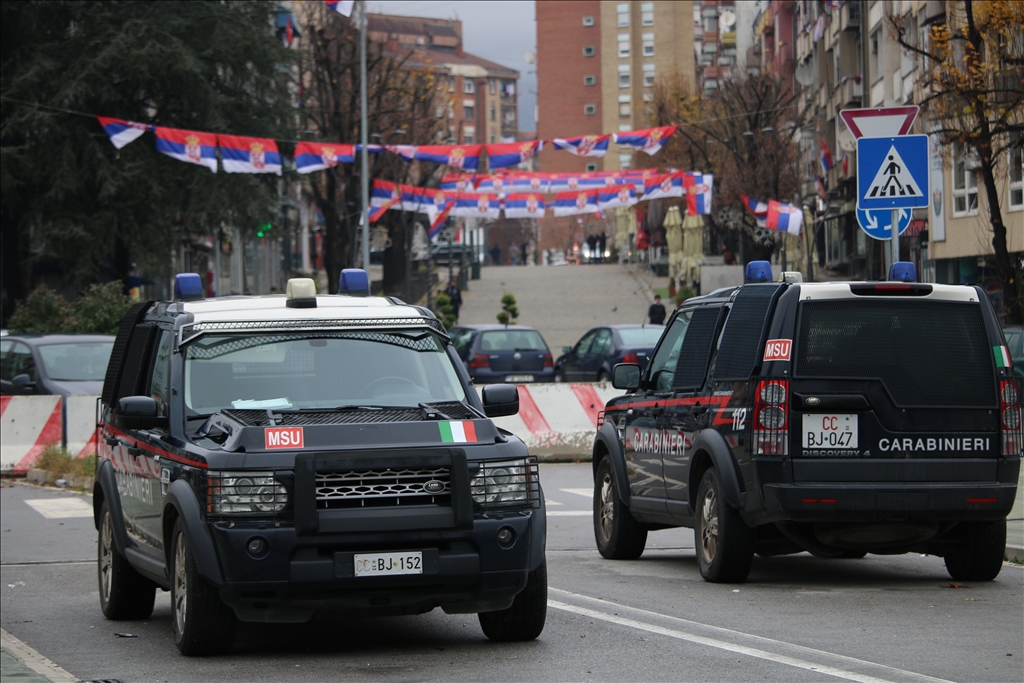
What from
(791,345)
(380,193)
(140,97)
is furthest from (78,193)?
(791,345)

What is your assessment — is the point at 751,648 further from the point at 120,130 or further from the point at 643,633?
the point at 120,130

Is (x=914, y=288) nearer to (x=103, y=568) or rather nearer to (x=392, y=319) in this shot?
(x=392, y=319)

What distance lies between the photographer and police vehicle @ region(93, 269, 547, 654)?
7.09 meters

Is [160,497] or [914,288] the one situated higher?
[914,288]

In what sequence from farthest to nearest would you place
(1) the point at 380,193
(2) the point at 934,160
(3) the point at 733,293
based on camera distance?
1. (1) the point at 380,193
2. (2) the point at 934,160
3. (3) the point at 733,293

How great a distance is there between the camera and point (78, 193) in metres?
40.3

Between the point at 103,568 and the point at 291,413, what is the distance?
256cm

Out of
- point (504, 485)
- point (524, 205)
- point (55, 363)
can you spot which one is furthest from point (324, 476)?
point (524, 205)

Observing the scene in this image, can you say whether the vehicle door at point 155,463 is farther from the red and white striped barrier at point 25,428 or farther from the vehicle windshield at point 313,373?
the red and white striped barrier at point 25,428

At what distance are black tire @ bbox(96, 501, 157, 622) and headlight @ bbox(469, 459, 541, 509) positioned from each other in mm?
2709

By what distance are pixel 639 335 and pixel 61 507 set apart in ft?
56.3

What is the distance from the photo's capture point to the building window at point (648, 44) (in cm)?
14600

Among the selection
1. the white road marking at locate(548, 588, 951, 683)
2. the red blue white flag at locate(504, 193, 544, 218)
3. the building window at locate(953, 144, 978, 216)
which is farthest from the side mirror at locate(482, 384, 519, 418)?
the red blue white flag at locate(504, 193, 544, 218)

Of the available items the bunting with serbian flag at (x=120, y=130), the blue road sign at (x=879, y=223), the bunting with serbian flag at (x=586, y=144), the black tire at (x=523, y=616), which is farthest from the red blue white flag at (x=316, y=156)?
the black tire at (x=523, y=616)
